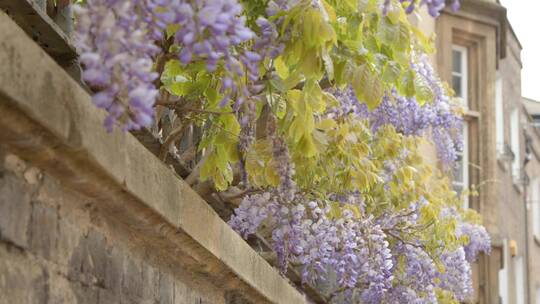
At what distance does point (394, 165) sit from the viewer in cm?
1066

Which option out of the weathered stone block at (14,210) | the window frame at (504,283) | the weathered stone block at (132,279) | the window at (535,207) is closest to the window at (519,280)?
the window frame at (504,283)

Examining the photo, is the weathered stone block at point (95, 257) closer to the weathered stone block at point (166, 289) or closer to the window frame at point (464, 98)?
the weathered stone block at point (166, 289)

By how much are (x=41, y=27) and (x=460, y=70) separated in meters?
19.3

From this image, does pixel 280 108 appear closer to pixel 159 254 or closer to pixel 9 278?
pixel 159 254

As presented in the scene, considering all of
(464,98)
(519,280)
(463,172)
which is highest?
(464,98)

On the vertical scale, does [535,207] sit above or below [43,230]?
above

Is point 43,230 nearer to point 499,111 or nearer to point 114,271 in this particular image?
point 114,271

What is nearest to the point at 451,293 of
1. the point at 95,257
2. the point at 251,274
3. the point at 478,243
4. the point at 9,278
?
the point at 478,243

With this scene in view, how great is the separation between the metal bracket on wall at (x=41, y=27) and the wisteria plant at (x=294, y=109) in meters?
0.21

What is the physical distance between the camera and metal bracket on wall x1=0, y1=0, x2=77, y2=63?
509 centimetres

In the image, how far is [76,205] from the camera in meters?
4.64

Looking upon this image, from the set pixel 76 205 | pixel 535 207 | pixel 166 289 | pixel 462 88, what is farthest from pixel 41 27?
pixel 535 207

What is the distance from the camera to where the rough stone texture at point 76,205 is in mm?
3928

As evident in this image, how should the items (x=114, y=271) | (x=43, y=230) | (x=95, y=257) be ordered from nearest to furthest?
(x=43, y=230)
(x=95, y=257)
(x=114, y=271)
